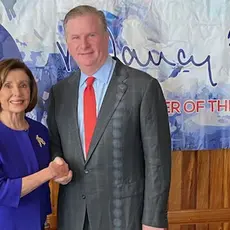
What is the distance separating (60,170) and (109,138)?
0.59 ft

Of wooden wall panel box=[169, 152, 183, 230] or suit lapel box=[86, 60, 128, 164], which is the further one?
wooden wall panel box=[169, 152, 183, 230]

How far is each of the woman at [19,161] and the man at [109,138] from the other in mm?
72

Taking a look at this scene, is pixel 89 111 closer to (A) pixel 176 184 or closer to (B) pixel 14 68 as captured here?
(B) pixel 14 68

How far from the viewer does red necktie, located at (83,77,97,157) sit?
57.9 inches

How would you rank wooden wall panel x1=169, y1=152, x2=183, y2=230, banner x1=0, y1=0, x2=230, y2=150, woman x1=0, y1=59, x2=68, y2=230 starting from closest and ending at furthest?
1. woman x1=0, y1=59, x2=68, y2=230
2. banner x1=0, y1=0, x2=230, y2=150
3. wooden wall panel x1=169, y1=152, x2=183, y2=230

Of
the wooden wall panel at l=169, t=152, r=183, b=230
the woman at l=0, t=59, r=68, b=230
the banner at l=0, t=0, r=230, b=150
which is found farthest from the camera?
the wooden wall panel at l=169, t=152, r=183, b=230

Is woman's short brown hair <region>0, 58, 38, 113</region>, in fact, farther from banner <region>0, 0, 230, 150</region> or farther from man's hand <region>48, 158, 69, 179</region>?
banner <region>0, 0, 230, 150</region>

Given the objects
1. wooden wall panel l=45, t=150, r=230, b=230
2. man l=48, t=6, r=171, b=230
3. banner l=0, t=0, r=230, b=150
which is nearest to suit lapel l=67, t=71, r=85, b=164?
man l=48, t=6, r=171, b=230

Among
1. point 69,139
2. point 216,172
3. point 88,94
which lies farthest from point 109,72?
point 216,172

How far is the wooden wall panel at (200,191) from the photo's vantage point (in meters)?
2.14

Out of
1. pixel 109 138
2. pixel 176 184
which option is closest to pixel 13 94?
pixel 109 138

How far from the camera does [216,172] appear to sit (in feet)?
7.20

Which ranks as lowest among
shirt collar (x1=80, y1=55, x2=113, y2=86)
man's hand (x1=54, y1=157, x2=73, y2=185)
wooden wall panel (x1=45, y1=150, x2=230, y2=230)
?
wooden wall panel (x1=45, y1=150, x2=230, y2=230)

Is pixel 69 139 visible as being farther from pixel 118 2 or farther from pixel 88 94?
pixel 118 2
